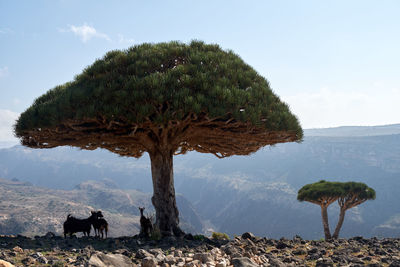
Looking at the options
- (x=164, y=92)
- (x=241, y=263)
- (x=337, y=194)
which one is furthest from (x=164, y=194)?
(x=337, y=194)

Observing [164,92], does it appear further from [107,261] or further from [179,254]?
[107,261]

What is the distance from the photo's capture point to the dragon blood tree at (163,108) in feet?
35.2

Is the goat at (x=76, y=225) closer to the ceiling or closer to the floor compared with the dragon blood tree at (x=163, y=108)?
closer to the floor

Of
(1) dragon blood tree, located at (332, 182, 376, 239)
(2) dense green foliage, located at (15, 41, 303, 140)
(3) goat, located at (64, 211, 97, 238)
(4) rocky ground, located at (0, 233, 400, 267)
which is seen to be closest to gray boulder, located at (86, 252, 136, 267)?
(4) rocky ground, located at (0, 233, 400, 267)

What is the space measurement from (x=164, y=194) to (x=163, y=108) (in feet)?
13.5

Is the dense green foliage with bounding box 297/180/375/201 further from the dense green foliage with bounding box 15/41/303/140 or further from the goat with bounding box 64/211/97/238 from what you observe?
the goat with bounding box 64/211/97/238

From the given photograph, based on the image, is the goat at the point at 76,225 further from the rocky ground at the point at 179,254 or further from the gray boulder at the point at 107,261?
the gray boulder at the point at 107,261

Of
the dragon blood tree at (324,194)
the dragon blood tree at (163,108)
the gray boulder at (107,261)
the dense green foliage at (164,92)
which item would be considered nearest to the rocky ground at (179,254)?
the gray boulder at (107,261)

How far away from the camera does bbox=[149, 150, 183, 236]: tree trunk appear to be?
1339 centimetres

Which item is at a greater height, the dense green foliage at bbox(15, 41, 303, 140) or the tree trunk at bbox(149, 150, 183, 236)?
→ the dense green foliage at bbox(15, 41, 303, 140)

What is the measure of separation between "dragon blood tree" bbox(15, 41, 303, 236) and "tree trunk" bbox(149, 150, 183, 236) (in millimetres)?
41

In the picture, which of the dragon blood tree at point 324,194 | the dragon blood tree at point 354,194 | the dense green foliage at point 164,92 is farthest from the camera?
the dragon blood tree at point 354,194

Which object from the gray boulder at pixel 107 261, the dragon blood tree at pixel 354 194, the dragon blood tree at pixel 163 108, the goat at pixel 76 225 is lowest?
the dragon blood tree at pixel 354 194

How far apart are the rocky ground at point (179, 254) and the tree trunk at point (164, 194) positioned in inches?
42.0
